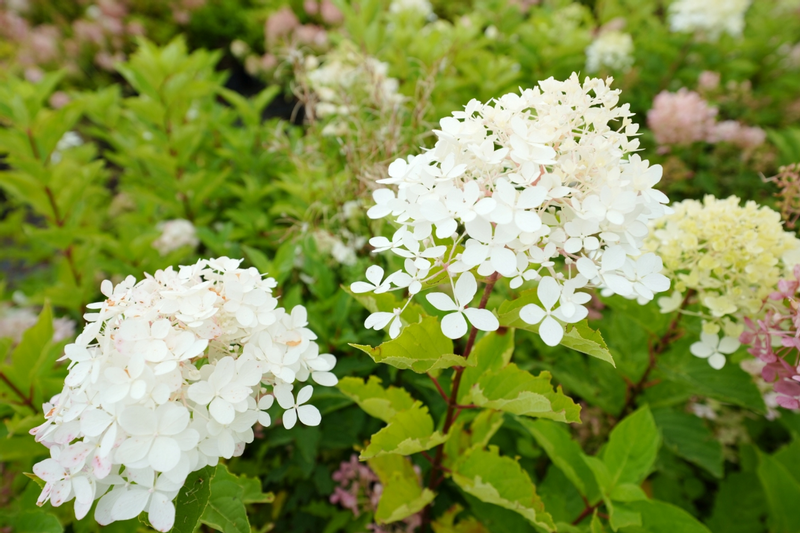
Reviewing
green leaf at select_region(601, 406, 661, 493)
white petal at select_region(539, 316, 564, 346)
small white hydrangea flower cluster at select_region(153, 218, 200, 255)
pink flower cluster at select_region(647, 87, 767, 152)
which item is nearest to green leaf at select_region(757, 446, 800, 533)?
green leaf at select_region(601, 406, 661, 493)

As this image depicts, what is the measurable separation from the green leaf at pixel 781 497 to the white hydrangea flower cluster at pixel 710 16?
3.10 metres

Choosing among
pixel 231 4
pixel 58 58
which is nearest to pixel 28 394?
pixel 58 58

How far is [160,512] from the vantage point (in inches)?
22.5

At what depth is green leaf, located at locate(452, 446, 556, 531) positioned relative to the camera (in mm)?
766

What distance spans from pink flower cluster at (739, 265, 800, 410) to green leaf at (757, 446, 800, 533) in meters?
0.48

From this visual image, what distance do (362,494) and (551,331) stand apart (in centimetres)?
97

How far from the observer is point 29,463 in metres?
1.20

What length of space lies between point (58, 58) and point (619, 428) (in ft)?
23.4

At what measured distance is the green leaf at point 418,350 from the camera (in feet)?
2.13

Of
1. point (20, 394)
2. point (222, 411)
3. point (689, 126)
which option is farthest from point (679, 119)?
point (20, 394)

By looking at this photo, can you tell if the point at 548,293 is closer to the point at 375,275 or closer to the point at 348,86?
the point at 375,275

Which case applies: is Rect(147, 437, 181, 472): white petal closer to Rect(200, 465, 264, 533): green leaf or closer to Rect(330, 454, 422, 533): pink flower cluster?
Rect(200, 465, 264, 533): green leaf

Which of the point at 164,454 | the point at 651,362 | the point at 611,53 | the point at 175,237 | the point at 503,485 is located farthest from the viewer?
the point at 611,53

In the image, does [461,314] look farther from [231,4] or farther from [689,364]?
[231,4]
